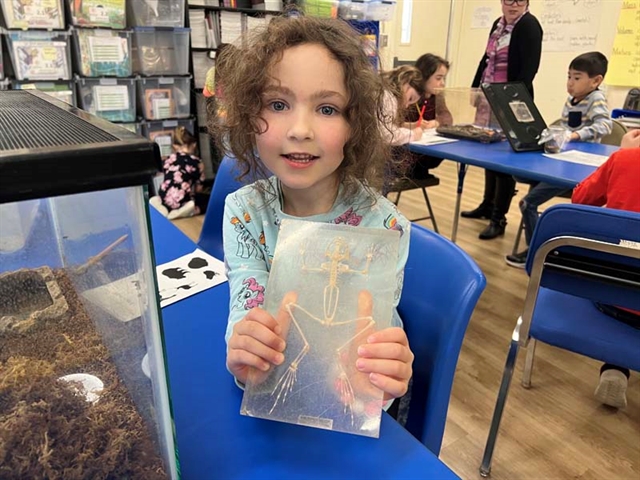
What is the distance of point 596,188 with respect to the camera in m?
1.43

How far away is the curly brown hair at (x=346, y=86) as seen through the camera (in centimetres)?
72

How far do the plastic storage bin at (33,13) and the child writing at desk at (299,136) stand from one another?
2.67 meters

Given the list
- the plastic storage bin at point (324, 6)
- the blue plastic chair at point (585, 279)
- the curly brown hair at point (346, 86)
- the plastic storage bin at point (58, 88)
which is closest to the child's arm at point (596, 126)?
the blue plastic chair at point (585, 279)

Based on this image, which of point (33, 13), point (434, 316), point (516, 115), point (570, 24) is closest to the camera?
point (434, 316)

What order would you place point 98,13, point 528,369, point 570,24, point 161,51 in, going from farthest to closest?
point 570,24, point 161,51, point 98,13, point 528,369

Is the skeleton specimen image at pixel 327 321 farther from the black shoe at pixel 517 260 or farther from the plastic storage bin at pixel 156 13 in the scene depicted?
the plastic storage bin at pixel 156 13

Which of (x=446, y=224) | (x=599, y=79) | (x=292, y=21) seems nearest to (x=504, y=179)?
(x=446, y=224)

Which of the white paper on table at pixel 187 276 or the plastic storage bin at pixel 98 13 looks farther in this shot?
the plastic storage bin at pixel 98 13

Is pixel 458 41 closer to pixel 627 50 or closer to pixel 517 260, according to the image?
pixel 627 50

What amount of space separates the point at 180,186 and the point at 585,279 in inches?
109

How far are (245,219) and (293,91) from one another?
235mm

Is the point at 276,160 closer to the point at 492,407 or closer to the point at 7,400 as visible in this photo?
the point at 7,400

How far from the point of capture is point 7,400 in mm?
393

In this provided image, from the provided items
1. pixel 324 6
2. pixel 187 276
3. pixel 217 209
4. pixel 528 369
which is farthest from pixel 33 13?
pixel 528 369
